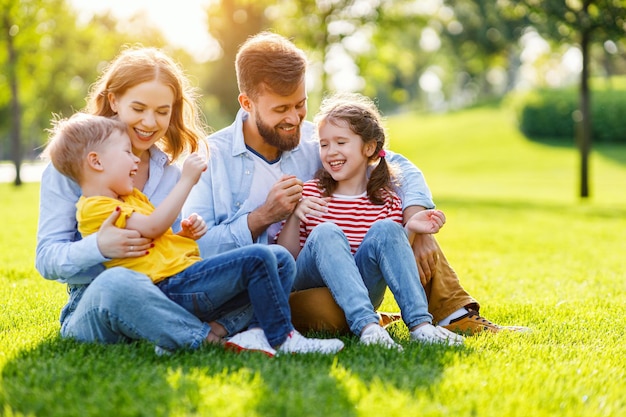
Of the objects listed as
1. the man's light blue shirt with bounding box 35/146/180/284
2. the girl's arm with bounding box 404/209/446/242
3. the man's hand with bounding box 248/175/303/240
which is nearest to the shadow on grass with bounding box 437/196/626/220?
the girl's arm with bounding box 404/209/446/242

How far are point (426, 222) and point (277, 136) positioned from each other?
1.01 metres

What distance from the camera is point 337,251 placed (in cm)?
361

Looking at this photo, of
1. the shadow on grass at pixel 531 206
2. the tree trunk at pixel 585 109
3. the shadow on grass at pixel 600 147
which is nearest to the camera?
the shadow on grass at pixel 531 206

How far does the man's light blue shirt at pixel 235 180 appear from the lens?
163 inches

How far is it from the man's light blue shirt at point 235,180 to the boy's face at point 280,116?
0.17m

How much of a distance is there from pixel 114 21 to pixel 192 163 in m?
53.2

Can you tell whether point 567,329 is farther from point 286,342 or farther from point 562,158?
point 562,158

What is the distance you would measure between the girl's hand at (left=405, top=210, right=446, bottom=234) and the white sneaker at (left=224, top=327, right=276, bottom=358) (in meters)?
1.01

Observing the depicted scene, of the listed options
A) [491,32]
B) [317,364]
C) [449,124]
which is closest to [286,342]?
[317,364]

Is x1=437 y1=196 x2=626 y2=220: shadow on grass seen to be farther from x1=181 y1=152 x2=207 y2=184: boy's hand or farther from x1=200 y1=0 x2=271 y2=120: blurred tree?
x1=181 y1=152 x2=207 y2=184: boy's hand

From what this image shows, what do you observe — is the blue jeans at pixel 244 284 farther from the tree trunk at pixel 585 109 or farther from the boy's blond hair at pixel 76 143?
the tree trunk at pixel 585 109

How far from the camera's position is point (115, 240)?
318 cm

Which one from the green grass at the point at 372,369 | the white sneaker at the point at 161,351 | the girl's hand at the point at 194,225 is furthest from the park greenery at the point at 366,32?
the white sneaker at the point at 161,351

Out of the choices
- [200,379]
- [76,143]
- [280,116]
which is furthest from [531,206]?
[200,379]
